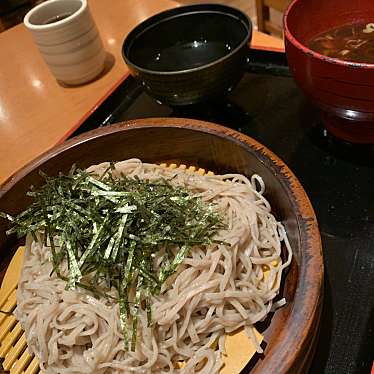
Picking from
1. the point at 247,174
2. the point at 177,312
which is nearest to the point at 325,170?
the point at 247,174

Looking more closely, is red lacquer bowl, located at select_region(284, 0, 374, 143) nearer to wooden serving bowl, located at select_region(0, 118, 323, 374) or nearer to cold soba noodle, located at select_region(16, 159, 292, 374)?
wooden serving bowl, located at select_region(0, 118, 323, 374)

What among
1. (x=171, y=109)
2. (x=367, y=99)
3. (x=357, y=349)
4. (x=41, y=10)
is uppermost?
(x=41, y=10)

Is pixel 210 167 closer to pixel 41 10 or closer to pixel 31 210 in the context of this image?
pixel 31 210

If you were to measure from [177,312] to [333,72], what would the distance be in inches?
25.0

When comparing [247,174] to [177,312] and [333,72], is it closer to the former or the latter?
[333,72]

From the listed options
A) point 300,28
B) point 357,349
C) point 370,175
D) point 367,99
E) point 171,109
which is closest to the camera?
point 357,349

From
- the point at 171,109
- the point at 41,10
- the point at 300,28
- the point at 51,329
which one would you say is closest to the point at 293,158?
the point at 300,28

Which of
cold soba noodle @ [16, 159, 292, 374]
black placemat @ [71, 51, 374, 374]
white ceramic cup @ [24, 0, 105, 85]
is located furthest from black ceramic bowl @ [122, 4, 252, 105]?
cold soba noodle @ [16, 159, 292, 374]

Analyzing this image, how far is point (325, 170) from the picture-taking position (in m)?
1.21

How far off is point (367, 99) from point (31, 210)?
2.67ft

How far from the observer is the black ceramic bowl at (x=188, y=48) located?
1.33 metres

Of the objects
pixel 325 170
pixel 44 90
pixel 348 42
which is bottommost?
pixel 325 170

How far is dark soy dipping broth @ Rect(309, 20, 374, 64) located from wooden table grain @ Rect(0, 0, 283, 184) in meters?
0.32

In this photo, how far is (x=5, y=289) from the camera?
1069 mm
